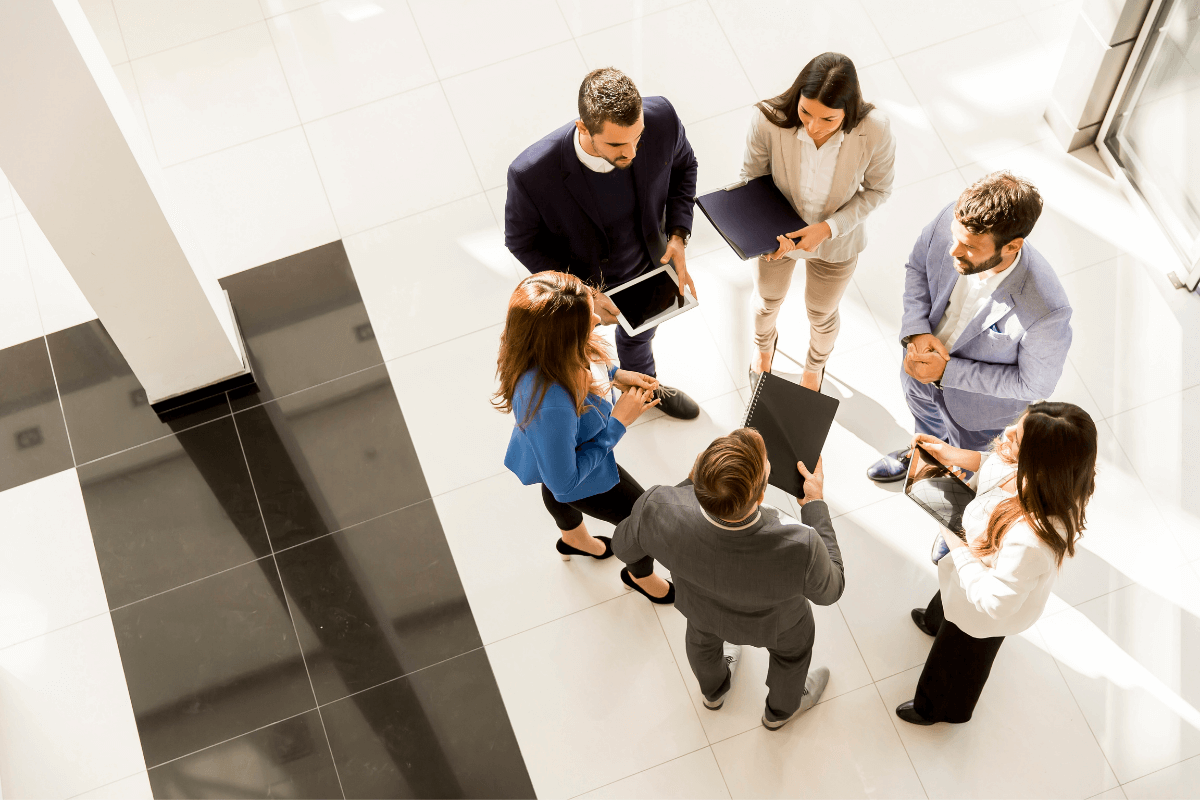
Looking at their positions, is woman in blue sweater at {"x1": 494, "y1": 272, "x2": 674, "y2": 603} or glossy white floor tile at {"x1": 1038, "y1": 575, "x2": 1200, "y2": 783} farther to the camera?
glossy white floor tile at {"x1": 1038, "y1": 575, "x2": 1200, "y2": 783}

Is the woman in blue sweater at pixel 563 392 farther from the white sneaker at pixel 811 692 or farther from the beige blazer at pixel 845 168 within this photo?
the white sneaker at pixel 811 692

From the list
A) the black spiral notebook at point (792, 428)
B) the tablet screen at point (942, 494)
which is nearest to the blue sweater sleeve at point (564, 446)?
the black spiral notebook at point (792, 428)

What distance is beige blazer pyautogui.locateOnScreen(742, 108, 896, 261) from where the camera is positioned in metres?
2.92

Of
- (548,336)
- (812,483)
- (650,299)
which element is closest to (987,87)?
(650,299)

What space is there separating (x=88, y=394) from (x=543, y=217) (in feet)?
8.62

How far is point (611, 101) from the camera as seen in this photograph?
266 centimetres

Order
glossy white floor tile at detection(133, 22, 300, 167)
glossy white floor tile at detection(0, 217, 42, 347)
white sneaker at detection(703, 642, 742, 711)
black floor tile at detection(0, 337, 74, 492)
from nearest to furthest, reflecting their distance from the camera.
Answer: white sneaker at detection(703, 642, 742, 711) → black floor tile at detection(0, 337, 74, 492) → glossy white floor tile at detection(0, 217, 42, 347) → glossy white floor tile at detection(133, 22, 300, 167)

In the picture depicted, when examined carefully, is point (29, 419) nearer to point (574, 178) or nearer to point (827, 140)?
point (574, 178)

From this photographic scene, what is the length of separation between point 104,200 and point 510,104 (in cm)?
230

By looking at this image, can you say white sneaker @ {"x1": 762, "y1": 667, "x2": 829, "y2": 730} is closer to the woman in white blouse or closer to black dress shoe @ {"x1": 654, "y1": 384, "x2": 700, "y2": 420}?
the woman in white blouse

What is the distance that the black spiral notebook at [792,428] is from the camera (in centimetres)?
293

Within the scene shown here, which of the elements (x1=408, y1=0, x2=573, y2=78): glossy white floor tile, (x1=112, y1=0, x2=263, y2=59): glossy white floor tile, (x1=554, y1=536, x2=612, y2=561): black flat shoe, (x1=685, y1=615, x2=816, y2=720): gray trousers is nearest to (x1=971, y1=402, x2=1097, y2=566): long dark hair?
(x1=685, y1=615, x2=816, y2=720): gray trousers

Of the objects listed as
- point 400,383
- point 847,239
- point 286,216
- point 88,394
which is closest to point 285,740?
point 400,383

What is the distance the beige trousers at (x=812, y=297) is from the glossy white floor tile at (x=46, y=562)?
305 cm
